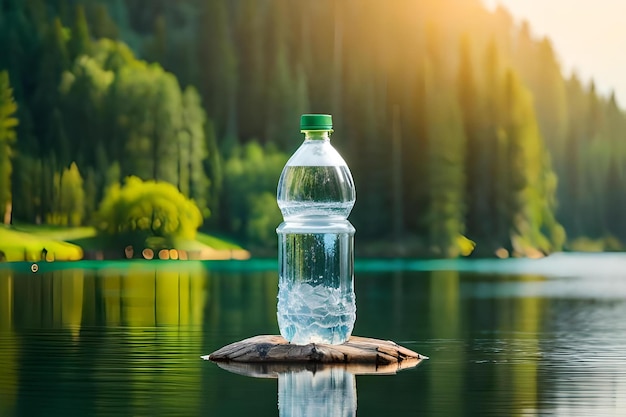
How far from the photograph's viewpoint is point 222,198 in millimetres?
93312

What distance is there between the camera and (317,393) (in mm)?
11836

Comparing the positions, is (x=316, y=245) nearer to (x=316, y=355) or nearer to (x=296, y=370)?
(x=316, y=355)

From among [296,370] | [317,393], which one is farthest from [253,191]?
[317,393]

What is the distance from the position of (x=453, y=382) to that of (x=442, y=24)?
12056cm

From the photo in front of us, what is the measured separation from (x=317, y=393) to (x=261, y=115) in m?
92.9

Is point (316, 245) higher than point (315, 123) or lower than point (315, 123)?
lower

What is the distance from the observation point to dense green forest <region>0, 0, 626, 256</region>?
90625 mm

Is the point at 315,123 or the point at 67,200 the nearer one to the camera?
the point at 315,123

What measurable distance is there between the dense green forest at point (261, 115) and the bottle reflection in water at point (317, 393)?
7312 centimetres

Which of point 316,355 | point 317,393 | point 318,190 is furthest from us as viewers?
point 318,190

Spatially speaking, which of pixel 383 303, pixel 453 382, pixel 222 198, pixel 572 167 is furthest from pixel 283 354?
pixel 572 167

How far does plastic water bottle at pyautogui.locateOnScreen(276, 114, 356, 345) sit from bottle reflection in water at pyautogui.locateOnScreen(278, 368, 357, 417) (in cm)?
116

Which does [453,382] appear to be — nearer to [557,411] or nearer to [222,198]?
[557,411]

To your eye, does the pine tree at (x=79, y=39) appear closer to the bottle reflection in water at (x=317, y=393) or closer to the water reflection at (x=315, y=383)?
the water reflection at (x=315, y=383)
